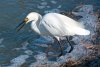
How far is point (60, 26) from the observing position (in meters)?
7.75

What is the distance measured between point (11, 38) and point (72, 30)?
2.08m

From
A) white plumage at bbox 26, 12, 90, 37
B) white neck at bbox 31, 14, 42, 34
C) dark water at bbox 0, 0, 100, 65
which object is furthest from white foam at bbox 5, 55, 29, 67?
white plumage at bbox 26, 12, 90, 37

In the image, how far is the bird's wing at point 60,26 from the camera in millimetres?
7691

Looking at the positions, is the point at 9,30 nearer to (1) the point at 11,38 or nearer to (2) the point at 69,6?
(1) the point at 11,38

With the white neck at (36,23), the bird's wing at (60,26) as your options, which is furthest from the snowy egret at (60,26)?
the white neck at (36,23)

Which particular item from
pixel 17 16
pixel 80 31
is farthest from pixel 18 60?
pixel 17 16

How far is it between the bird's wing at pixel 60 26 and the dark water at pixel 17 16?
2.78 ft

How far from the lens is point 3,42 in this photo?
8883 mm

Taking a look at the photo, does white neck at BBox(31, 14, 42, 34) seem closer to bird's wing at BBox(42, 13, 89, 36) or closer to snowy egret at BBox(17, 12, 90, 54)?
snowy egret at BBox(17, 12, 90, 54)

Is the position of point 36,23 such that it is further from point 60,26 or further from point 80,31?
point 80,31

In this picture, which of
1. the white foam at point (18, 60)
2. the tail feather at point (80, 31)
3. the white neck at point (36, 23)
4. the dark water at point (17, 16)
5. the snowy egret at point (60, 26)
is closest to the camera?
the tail feather at point (80, 31)

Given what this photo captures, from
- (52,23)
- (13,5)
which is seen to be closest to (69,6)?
(13,5)

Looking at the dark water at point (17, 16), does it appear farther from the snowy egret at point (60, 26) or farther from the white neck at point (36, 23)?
the snowy egret at point (60, 26)

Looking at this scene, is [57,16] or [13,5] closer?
[57,16]
